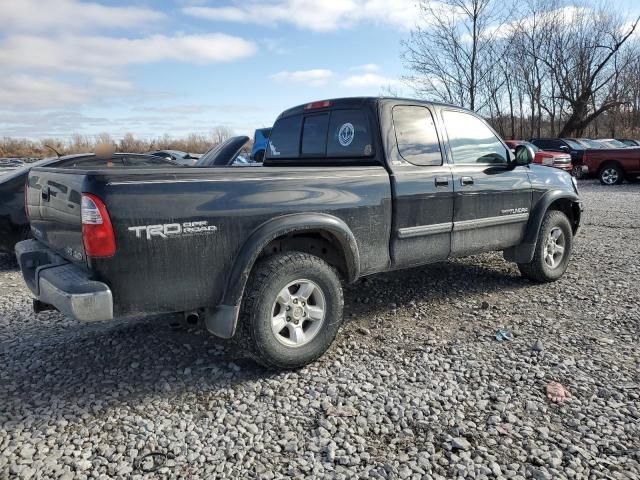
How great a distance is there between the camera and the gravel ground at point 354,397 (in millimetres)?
2553

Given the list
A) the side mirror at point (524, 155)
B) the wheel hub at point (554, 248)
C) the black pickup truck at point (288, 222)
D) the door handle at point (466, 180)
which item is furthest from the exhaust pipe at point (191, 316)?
the wheel hub at point (554, 248)

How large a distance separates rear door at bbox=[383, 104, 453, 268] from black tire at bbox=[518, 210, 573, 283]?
1473mm

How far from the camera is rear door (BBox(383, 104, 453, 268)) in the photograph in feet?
13.1

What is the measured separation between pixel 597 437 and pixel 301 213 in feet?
7.08

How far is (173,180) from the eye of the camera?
289 cm

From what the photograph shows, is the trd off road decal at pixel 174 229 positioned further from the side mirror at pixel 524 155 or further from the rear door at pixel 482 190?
the side mirror at pixel 524 155

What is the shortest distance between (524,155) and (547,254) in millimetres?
1236

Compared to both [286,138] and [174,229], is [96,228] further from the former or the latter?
[286,138]

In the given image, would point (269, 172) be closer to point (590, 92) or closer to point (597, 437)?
point (597, 437)

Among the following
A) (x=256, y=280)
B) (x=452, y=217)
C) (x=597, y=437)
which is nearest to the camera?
(x=597, y=437)

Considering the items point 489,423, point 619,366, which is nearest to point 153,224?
point 489,423

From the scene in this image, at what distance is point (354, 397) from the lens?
3.17m

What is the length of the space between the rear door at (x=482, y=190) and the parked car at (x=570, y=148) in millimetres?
15670

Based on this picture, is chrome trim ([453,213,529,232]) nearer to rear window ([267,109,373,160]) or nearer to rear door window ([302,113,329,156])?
rear window ([267,109,373,160])
